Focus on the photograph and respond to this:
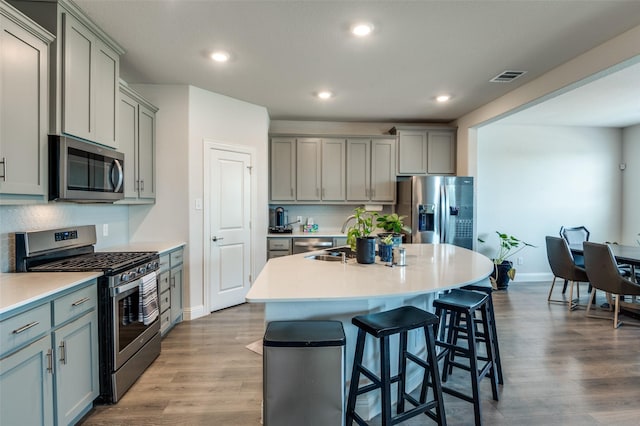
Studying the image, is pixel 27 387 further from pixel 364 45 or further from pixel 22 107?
pixel 364 45

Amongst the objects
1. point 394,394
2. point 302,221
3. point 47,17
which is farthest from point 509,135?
point 47,17

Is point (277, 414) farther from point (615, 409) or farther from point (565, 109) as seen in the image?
Result: point (565, 109)

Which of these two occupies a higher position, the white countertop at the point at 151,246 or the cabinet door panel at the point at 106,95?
the cabinet door panel at the point at 106,95

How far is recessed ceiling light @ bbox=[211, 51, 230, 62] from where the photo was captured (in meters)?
2.89

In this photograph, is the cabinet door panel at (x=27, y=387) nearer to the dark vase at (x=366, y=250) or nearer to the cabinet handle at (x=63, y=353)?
the cabinet handle at (x=63, y=353)

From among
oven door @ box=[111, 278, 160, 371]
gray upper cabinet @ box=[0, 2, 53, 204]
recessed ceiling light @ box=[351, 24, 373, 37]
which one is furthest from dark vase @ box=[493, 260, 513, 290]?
gray upper cabinet @ box=[0, 2, 53, 204]

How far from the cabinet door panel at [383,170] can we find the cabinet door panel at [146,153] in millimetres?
3064

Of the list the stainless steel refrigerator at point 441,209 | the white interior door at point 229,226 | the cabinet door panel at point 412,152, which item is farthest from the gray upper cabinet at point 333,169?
the white interior door at point 229,226

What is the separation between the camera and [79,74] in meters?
2.25

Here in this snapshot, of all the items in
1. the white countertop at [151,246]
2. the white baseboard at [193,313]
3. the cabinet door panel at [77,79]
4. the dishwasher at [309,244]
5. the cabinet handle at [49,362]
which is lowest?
the white baseboard at [193,313]

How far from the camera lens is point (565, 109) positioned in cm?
457

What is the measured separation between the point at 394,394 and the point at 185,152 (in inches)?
125

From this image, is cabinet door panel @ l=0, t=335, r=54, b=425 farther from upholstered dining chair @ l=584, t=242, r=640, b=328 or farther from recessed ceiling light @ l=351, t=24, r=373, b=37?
upholstered dining chair @ l=584, t=242, r=640, b=328

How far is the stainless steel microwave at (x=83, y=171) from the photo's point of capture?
2025 millimetres
